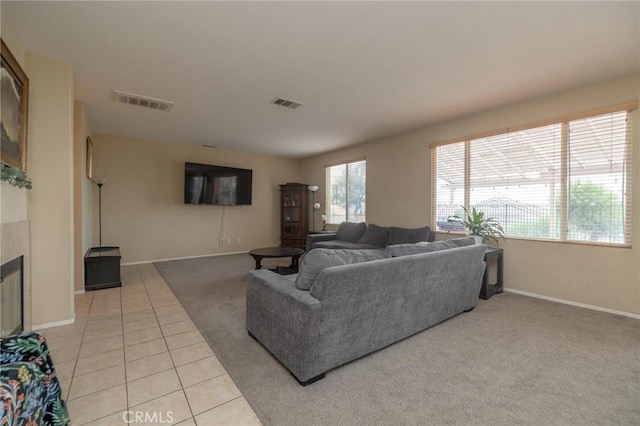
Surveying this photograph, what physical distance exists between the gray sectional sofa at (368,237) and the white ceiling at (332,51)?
6.27 feet

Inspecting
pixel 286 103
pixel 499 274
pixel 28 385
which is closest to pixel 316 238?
pixel 286 103

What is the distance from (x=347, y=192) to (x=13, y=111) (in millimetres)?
5290

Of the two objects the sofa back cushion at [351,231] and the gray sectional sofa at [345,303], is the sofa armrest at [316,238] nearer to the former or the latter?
the sofa back cushion at [351,231]

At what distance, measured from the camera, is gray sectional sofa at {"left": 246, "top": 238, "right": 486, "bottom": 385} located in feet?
5.69

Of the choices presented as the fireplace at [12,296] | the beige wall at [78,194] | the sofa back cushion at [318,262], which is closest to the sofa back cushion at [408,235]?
A: the sofa back cushion at [318,262]

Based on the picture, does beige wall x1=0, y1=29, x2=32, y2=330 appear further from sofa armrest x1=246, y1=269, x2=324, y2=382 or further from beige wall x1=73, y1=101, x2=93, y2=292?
sofa armrest x1=246, y1=269, x2=324, y2=382

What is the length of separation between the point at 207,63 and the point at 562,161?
4237 millimetres

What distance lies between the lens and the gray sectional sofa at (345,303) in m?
1.73

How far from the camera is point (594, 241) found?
3.10 m

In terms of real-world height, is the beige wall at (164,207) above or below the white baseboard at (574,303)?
above

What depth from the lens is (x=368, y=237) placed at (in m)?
5.17

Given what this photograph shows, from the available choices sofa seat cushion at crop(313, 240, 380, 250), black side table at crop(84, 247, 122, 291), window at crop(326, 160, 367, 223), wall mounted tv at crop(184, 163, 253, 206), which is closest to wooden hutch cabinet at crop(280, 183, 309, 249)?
window at crop(326, 160, 367, 223)

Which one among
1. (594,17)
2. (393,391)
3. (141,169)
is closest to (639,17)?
(594,17)

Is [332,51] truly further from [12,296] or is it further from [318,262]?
[12,296]
